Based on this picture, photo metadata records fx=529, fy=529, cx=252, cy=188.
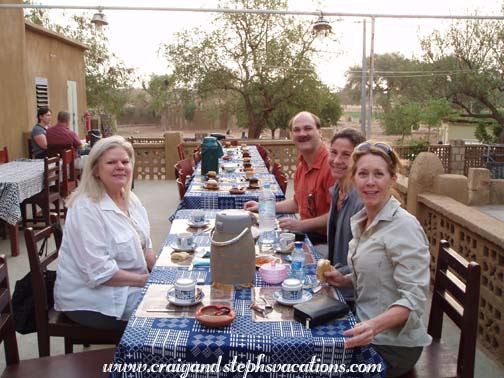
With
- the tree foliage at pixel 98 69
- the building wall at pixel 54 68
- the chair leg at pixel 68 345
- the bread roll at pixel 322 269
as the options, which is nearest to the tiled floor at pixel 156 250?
the chair leg at pixel 68 345

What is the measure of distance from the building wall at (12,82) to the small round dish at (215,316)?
7.70 m

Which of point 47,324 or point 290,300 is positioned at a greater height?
point 290,300

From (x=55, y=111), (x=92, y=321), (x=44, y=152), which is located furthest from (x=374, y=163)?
(x=55, y=111)

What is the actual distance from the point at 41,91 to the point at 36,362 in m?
9.18

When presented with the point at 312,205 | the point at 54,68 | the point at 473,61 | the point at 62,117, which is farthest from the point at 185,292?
the point at 473,61

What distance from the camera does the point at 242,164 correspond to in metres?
6.95

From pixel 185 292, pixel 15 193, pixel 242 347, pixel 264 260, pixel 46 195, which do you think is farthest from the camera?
pixel 46 195

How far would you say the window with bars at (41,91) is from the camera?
1023 cm

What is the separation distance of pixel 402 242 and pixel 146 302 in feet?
3.39

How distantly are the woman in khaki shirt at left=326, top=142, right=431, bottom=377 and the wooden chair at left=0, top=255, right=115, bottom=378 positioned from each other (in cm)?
106

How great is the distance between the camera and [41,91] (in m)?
10.4

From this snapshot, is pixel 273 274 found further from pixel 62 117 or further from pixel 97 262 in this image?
pixel 62 117

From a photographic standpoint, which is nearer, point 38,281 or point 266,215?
point 38,281

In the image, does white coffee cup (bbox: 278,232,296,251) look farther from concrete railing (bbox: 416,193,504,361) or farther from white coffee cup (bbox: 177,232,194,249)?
concrete railing (bbox: 416,193,504,361)
